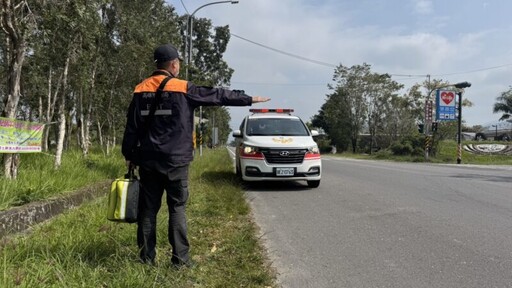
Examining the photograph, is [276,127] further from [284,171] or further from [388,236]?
[388,236]

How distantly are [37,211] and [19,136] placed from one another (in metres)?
2.08

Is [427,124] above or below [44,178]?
above

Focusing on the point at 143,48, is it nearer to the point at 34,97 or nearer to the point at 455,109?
the point at 34,97

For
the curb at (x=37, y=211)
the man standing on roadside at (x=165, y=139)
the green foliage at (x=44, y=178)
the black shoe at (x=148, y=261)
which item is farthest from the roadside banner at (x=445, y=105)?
the black shoe at (x=148, y=261)

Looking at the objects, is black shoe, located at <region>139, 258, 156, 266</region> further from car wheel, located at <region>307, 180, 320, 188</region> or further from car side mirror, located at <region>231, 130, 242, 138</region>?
car side mirror, located at <region>231, 130, 242, 138</region>

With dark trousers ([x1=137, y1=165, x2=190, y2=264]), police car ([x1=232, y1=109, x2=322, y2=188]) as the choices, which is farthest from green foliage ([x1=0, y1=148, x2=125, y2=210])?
police car ([x1=232, y1=109, x2=322, y2=188])

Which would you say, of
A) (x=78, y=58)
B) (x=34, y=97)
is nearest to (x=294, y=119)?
(x=78, y=58)

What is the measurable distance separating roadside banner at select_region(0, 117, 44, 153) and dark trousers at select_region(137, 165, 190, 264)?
145 inches

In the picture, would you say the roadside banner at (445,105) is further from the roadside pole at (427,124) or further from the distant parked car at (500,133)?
the distant parked car at (500,133)

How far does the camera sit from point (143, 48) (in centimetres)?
1430

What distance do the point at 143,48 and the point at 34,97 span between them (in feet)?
27.9

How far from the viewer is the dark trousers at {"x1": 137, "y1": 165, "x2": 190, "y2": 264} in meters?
3.87

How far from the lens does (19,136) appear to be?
22.9 ft

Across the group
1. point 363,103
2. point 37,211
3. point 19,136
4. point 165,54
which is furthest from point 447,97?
point 165,54
